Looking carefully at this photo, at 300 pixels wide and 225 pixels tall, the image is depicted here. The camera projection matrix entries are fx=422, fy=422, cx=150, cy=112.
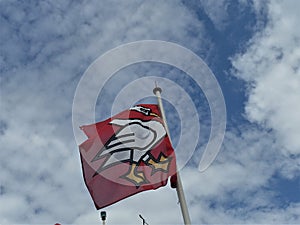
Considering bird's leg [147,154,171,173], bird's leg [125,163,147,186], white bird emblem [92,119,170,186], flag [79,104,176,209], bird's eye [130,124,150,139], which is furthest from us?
bird's eye [130,124,150,139]

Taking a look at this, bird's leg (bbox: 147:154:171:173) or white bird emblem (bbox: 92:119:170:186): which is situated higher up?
white bird emblem (bbox: 92:119:170:186)

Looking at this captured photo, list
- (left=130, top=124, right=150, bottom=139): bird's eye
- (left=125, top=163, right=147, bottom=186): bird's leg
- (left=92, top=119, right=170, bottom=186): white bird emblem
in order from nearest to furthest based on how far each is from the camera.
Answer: (left=125, top=163, right=147, bottom=186): bird's leg → (left=92, top=119, right=170, bottom=186): white bird emblem → (left=130, top=124, right=150, bottom=139): bird's eye

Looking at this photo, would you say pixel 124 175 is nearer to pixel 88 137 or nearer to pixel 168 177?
pixel 168 177

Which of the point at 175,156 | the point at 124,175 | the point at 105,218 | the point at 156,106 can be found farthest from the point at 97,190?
the point at 105,218

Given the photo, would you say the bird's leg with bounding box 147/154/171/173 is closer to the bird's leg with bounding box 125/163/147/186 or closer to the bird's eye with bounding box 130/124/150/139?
the bird's leg with bounding box 125/163/147/186

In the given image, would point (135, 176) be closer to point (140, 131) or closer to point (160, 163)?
point (160, 163)

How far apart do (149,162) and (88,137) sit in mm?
2734

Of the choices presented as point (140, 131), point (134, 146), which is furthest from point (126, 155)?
point (140, 131)

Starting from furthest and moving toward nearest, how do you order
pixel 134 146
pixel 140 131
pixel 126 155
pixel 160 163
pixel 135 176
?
1. pixel 140 131
2. pixel 134 146
3. pixel 126 155
4. pixel 160 163
5. pixel 135 176

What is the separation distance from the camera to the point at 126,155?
534 inches

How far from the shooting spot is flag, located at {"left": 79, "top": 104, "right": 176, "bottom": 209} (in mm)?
12688

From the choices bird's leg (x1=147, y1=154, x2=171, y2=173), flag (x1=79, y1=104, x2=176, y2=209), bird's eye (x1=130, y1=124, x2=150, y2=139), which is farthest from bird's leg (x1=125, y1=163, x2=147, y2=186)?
bird's eye (x1=130, y1=124, x2=150, y2=139)

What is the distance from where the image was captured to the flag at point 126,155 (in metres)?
12.7

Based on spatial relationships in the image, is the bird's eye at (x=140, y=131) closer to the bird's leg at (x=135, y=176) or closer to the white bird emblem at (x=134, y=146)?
the white bird emblem at (x=134, y=146)
